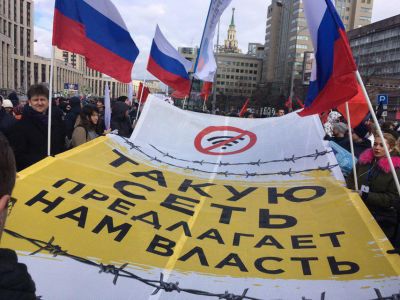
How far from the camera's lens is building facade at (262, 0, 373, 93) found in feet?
307

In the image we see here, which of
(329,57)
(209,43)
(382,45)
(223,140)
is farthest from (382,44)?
(329,57)

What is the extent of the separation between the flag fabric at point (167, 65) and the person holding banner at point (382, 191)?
5951mm

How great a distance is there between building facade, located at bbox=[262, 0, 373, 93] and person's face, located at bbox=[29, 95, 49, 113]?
3349 inches

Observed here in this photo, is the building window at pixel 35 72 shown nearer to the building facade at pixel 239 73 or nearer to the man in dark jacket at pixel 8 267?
the building facade at pixel 239 73

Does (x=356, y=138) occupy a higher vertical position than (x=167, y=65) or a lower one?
lower

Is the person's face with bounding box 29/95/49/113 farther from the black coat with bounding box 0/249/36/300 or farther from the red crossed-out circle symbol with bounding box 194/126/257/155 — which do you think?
the black coat with bounding box 0/249/36/300

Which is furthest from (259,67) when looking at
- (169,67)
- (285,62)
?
(169,67)

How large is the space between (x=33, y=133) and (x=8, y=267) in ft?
10.2

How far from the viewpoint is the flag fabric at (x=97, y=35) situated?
4.22 meters

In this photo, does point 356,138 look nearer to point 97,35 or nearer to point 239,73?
point 97,35

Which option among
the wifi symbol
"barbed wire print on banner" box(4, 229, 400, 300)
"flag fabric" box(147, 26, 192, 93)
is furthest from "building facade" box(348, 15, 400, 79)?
"barbed wire print on banner" box(4, 229, 400, 300)

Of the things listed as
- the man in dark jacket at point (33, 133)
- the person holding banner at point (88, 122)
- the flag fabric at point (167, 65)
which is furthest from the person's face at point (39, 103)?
the flag fabric at point (167, 65)

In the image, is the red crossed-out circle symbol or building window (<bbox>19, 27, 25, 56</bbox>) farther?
building window (<bbox>19, 27, 25, 56</bbox>)

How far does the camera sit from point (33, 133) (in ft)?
13.0
